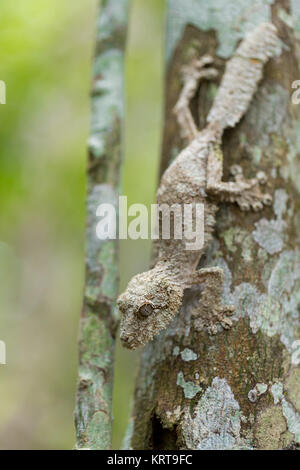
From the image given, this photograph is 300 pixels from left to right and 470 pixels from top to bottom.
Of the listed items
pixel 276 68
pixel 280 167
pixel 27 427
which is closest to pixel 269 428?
pixel 280 167

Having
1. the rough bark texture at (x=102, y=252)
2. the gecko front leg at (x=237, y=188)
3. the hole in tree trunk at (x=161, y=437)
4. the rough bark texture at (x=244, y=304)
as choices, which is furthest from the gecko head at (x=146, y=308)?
the gecko front leg at (x=237, y=188)

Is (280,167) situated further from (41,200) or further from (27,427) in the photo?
(27,427)

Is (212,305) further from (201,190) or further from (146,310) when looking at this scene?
(201,190)

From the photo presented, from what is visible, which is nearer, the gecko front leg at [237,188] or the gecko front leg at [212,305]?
the gecko front leg at [212,305]

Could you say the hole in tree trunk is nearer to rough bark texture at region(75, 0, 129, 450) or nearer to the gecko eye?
rough bark texture at region(75, 0, 129, 450)

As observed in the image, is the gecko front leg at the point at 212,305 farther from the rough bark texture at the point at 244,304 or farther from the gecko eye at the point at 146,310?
the gecko eye at the point at 146,310

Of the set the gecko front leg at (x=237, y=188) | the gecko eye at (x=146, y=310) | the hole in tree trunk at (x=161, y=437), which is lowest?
the hole in tree trunk at (x=161, y=437)

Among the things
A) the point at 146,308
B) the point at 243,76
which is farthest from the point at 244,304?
the point at 243,76
